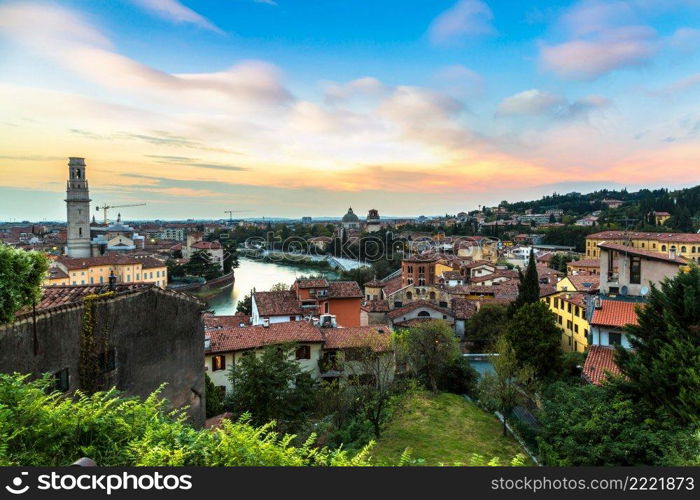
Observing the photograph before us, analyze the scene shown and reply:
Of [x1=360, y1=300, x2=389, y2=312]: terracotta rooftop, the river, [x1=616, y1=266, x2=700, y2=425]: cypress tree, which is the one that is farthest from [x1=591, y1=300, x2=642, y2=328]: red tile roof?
the river

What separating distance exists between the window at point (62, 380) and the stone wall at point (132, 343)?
0.04 meters

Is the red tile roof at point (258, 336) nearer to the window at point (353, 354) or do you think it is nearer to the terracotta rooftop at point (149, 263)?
the window at point (353, 354)

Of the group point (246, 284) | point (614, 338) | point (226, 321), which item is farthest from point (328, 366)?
point (246, 284)

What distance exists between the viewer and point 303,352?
13719 millimetres

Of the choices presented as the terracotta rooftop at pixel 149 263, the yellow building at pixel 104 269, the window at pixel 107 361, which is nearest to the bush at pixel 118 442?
the window at pixel 107 361

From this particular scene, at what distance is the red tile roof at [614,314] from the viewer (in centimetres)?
1216

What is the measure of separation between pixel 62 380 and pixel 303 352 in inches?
356

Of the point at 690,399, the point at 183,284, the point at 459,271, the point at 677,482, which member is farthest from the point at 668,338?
the point at 183,284

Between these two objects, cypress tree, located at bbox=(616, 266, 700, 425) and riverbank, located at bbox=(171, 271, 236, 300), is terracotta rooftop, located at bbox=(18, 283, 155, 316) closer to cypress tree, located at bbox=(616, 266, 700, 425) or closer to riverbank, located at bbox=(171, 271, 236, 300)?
cypress tree, located at bbox=(616, 266, 700, 425)

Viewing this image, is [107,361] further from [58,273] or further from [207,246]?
[207,246]

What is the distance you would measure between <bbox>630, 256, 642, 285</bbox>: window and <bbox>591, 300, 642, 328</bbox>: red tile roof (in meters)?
0.72

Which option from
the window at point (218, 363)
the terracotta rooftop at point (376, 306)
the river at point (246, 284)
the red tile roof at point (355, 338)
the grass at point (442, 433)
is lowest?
the river at point (246, 284)

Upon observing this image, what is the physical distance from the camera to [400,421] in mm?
11727

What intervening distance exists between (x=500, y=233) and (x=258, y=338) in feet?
253
